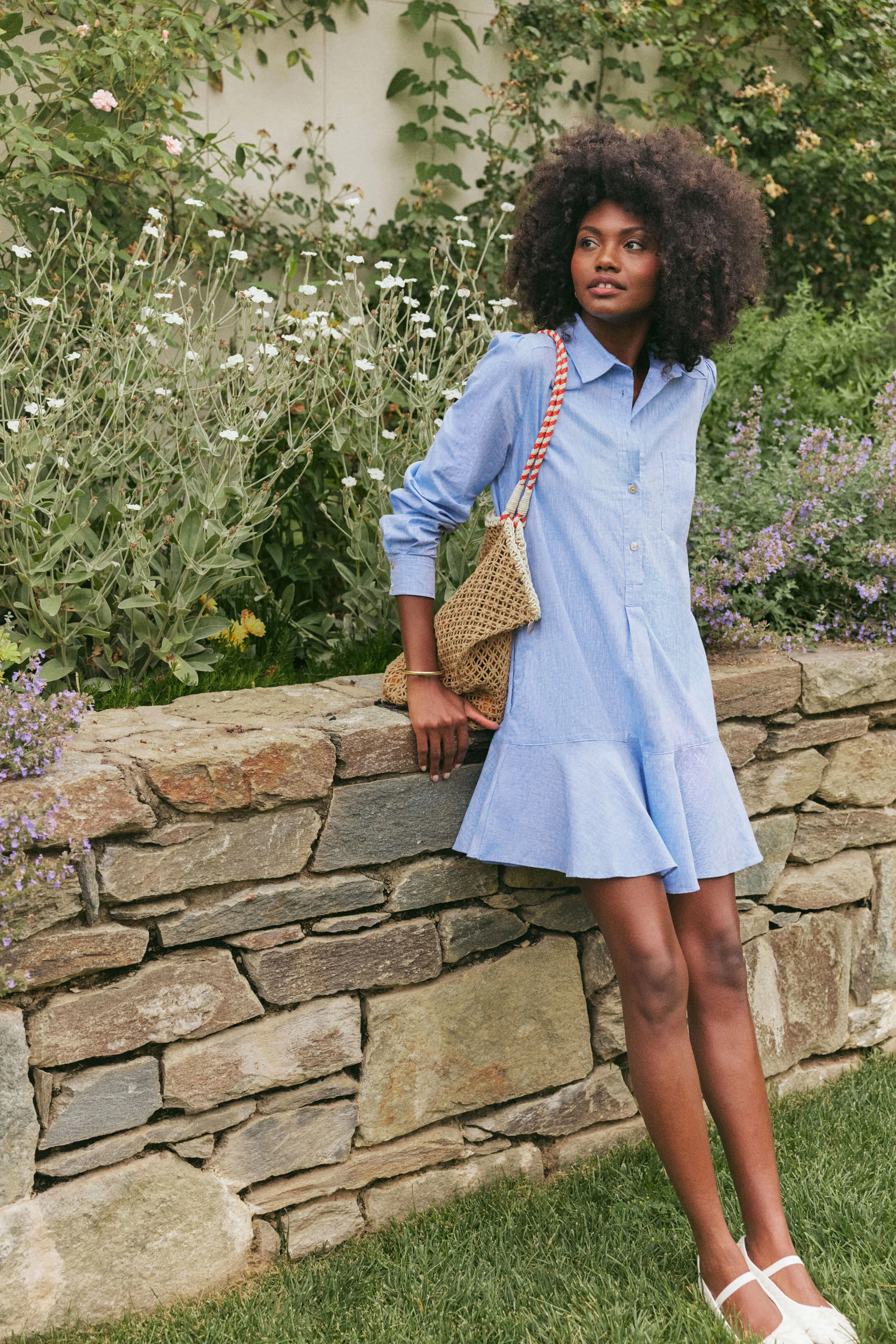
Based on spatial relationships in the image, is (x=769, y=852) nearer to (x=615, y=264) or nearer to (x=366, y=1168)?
(x=366, y=1168)

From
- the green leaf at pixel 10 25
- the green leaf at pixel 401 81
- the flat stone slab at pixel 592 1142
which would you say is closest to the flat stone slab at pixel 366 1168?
the flat stone slab at pixel 592 1142

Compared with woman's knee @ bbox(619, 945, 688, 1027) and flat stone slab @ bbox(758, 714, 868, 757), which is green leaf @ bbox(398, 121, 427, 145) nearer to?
flat stone slab @ bbox(758, 714, 868, 757)

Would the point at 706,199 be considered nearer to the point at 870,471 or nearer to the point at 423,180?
the point at 870,471

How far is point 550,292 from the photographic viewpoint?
228 centimetres

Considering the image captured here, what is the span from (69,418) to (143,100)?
1302mm

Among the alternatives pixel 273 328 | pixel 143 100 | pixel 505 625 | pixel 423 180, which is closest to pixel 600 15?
pixel 423 180

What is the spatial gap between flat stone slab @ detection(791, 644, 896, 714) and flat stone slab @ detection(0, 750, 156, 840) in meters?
1.57

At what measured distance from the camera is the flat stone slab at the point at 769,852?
2861 mm

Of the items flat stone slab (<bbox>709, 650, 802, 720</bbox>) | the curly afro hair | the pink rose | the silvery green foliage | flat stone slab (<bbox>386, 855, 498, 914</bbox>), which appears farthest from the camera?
the pink rose

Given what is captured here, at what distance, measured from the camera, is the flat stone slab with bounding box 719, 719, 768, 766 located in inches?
108

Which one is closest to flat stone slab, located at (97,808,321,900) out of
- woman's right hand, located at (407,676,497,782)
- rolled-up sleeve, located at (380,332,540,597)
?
woman's right hand, located at (407,676,497,782)

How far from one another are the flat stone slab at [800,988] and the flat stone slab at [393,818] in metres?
0.92

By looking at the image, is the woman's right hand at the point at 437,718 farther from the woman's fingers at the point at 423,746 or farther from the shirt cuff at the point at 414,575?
the shirt cuff at the point at 414,575

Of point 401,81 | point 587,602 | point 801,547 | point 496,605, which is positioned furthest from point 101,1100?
point 401,81
